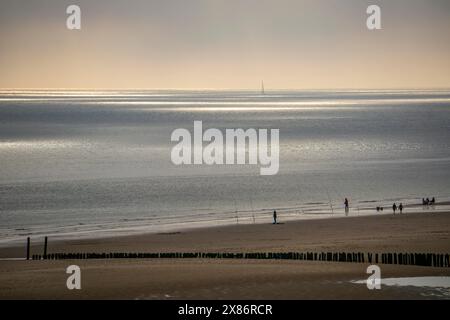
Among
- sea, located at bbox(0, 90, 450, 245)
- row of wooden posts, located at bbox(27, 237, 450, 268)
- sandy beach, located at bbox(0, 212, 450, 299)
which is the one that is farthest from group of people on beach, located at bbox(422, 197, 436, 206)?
row of wooden posts, located at bbox(27, 237, 450, 268)

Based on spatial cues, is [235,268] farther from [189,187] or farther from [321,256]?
[189,187]

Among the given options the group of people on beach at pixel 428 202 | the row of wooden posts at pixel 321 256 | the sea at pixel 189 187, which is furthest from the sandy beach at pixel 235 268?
the group of people on beach at pixel 428 202

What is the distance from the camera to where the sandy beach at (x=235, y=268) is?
31.8m

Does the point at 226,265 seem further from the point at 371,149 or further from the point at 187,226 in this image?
the point at 371,149

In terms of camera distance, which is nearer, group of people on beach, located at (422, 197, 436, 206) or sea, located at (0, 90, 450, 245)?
sea, located at (0, 90, 450, 245)

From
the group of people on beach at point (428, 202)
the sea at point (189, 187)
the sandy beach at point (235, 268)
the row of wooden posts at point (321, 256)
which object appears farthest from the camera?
the group of people on beach at point (428, 202)

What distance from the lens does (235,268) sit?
37156 millimetres

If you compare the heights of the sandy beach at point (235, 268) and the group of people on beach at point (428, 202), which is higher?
the group of people on beach at point (428, 202)

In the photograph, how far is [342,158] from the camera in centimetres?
12269

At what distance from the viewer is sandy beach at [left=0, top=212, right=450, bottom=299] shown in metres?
31.8

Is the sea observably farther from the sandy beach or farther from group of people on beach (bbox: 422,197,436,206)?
the sandy beach

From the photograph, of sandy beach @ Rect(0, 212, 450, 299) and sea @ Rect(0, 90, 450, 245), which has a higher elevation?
sea @ Rect(0, 90, 450, 245)

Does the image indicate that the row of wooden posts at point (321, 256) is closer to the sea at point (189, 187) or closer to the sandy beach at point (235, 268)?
the sandy beach at point (235, 268)
